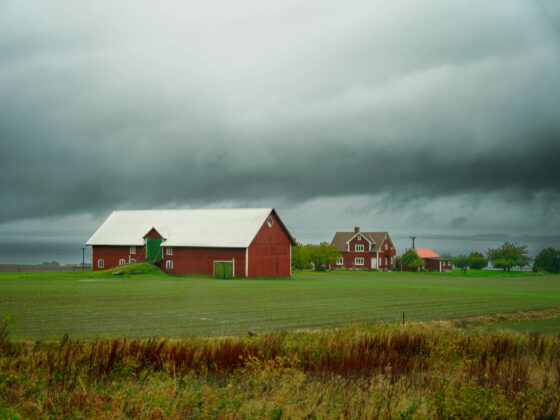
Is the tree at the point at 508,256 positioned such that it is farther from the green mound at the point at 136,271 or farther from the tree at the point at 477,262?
the green mound at the point at 136,271

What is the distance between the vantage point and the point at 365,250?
412ft

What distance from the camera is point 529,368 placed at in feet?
54.1

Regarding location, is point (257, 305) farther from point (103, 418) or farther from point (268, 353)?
point (103, 418)

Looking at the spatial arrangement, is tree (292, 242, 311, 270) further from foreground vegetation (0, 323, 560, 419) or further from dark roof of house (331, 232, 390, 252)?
foreground vegetation (0, 323, 560, 419)

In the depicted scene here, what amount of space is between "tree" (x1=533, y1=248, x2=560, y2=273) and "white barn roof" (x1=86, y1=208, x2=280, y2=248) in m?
73.7

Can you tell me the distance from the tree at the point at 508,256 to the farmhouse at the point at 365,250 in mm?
25158

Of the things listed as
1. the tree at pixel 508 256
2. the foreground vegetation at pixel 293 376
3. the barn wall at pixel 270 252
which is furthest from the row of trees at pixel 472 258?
the foreground vegetation at pixel 293 376

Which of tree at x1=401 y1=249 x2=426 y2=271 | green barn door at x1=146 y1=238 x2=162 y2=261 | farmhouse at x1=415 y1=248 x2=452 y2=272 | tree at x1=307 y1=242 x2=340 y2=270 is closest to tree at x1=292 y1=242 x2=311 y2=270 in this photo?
tree at x1=307 y1=242 x2=340 y2=270

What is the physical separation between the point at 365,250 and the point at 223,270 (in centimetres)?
5962

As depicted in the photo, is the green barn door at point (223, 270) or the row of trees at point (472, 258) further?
the row of trees at point (472, 258)

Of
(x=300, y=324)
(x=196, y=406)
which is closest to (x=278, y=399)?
(x=196, y=406)

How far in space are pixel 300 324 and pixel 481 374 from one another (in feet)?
36.2

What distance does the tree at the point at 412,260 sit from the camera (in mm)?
122125

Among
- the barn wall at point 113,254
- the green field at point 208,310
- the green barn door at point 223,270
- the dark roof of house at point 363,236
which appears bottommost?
the green field at point 208,310
